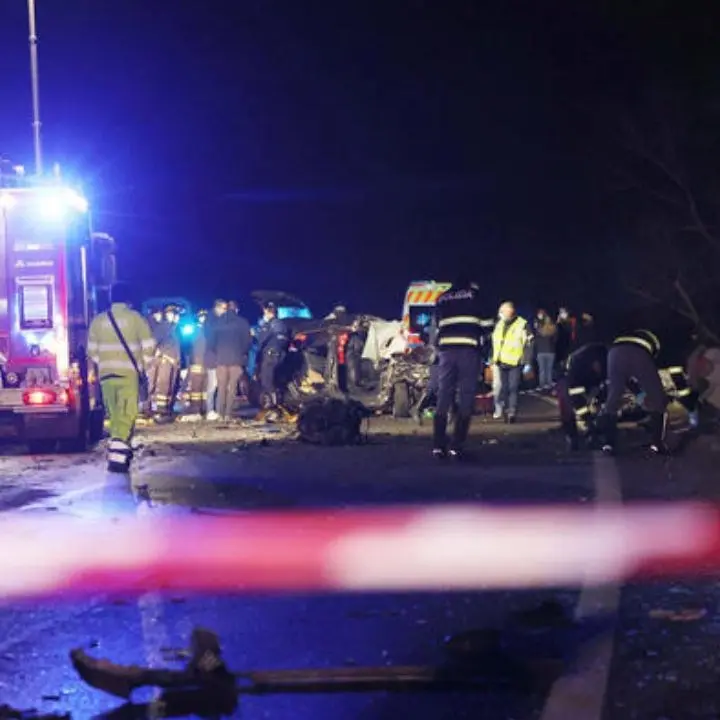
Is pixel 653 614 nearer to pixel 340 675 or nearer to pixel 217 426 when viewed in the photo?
pixel 340 675

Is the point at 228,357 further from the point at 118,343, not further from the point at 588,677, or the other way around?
the point at 588,677

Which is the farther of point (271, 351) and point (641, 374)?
point (271, 351)

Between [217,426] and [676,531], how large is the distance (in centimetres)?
896

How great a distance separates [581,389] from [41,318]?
5349mm

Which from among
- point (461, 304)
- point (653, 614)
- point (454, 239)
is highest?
point (454, 239)

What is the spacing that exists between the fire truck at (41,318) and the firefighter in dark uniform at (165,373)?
4175 millimetres

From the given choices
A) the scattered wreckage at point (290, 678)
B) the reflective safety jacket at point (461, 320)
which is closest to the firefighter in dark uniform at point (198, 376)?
the reflective safety jacket at point (461, 320)

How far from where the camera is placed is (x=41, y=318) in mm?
11906

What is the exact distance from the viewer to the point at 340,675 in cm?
463

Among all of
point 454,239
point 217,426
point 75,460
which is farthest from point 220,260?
point 75,460

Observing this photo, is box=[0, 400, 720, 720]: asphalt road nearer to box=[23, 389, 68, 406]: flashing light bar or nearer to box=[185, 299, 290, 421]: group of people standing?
box=[23, 389, 68, 406]: flashing light bar

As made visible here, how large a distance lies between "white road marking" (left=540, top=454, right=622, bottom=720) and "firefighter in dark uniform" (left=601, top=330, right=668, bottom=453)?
17.2 ft

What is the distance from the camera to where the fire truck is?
1182 cm

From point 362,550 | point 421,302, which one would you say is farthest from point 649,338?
point 421,302
